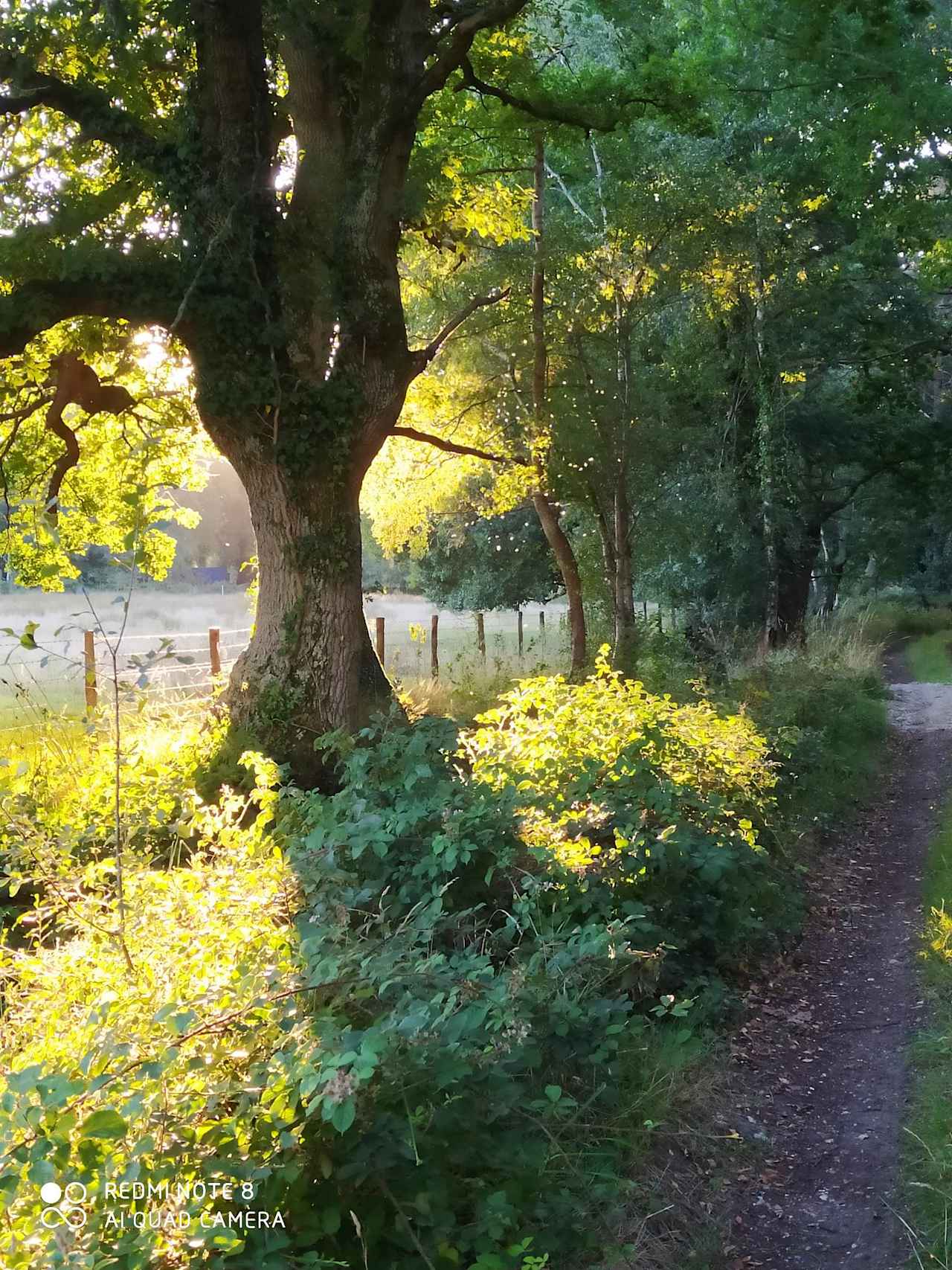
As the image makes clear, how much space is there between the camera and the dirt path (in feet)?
13.9

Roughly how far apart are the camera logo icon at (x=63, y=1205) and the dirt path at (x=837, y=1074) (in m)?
2.61

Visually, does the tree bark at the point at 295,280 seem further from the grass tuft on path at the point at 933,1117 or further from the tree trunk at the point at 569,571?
the tree trunk at the point at 569,571

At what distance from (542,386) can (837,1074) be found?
1235 centimetres

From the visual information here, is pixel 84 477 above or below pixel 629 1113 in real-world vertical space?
above

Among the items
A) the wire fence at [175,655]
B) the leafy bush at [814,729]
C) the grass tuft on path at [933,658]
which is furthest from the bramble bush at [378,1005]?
the grass tuft on path at [933,658]

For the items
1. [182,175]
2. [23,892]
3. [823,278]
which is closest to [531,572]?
[823,278]

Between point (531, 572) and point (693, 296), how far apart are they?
50.8 ft

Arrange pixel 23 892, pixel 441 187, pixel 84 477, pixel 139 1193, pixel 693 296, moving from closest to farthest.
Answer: pixel 139 1193 < pixel 23 892 < pixel 441 187 < pixel 84 477 < pixel 693 296

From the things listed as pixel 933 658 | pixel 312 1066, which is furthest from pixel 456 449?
pixel 933 658

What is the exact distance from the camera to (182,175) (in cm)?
1017

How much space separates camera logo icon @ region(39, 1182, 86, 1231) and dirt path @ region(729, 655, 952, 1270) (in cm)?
261

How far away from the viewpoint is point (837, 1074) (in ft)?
18.4

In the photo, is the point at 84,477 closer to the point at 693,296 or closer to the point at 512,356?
the point at 512,356

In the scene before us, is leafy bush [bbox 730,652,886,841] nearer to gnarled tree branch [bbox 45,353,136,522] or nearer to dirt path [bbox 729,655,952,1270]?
dirt path [bbox 729,655,952,1270]
